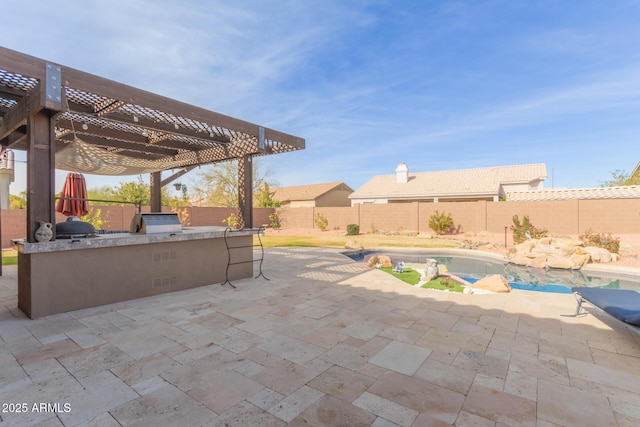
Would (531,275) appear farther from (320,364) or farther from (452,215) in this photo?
(452,215)

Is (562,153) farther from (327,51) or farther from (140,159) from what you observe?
(140,159)

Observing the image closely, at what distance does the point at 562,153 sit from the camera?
2186cm

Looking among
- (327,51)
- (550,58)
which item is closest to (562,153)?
(550,58)

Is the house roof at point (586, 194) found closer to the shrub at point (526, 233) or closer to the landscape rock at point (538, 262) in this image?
the shrub at point (526, 233)

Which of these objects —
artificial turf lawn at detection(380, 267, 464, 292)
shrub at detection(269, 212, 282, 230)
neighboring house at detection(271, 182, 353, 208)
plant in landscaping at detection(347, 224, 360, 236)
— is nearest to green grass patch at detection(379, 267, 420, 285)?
artificial turf lawn at detection(380, 267, 464, 292)

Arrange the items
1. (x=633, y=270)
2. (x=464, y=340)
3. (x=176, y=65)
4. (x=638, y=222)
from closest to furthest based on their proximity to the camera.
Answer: (x=464, y=340), (x=633, y=270), (x=176, y=65), (x=638, y=222)

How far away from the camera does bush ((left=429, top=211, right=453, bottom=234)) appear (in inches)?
595

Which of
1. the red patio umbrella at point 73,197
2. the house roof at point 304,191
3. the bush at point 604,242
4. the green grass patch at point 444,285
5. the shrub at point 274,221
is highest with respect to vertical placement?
the house roof at point 304,191

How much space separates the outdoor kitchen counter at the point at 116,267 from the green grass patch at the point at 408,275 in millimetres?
3258

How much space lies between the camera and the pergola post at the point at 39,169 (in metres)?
3.53

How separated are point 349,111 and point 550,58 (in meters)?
8.40

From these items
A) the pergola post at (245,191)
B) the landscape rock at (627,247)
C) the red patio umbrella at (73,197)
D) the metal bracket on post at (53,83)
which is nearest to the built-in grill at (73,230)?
the red patio umbrella at (73,197)

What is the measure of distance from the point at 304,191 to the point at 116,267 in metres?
27.7

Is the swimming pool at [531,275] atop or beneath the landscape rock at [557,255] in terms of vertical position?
beneath
